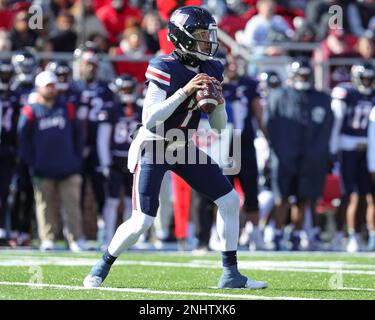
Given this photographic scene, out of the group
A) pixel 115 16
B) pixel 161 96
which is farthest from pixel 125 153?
pixel 161 96

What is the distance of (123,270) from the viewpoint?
8781 mm

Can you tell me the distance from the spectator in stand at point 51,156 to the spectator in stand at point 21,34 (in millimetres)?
1876

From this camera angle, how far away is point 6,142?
11.8 meters

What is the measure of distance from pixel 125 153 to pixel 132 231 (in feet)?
16.9

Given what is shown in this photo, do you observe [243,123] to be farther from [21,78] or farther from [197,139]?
[21,78]

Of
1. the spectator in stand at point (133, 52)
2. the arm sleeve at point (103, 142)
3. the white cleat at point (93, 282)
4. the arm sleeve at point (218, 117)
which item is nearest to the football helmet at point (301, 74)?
the spectator in stand at point (133, 52)

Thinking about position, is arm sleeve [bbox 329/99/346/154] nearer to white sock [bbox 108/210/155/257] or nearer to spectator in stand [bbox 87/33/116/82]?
spectator in stand [bbox 87/33/116/82]

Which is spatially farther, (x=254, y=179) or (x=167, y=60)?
(x=254, y=179)

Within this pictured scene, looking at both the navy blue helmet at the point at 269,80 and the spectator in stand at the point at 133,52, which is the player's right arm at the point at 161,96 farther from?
the spectator in stand at the point at 133,52

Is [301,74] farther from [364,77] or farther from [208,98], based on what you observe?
[208,98]

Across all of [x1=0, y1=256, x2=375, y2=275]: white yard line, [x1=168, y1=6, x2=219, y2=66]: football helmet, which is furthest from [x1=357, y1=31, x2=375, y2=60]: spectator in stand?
[x1=168, y1=6, x2=219, y2=66]: football helmet

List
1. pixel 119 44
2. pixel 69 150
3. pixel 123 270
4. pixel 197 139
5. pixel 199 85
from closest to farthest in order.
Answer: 1. pixel 199 85
2. pixel 123 270
3. pixel 197 139
4. pixel 69 150
5. pixel 119 44
